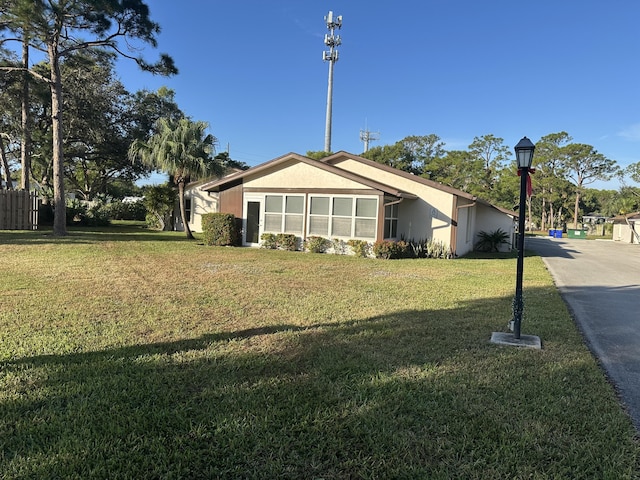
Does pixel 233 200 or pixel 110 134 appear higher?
pixel 110 134

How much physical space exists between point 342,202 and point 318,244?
181cm

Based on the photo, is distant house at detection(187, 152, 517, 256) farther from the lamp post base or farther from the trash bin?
the trash bin

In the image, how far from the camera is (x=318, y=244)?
1500 centimetres

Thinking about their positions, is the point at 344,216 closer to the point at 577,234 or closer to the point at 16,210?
the point at 16,210

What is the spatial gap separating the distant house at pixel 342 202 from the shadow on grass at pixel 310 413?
404 inches

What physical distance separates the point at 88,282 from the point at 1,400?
16.6 ft

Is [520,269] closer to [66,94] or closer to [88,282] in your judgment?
[88,282]

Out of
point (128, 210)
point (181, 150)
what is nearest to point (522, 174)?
point (181, 150)

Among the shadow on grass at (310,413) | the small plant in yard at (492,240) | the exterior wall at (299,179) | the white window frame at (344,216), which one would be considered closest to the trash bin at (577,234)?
the small plant in yard at (492,240)

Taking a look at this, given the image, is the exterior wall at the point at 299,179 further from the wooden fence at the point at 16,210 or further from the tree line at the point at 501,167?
the tree line at the point at 501,167

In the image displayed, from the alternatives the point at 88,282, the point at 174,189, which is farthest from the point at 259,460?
the point at 174,189

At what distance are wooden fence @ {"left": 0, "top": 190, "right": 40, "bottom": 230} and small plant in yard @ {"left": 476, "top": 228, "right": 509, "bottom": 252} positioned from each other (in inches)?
898

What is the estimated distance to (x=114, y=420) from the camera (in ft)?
9.48

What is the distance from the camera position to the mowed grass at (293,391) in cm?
253
